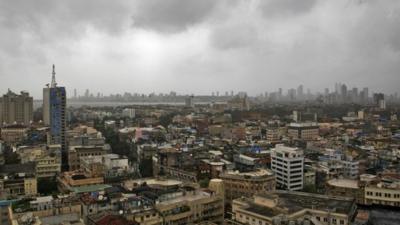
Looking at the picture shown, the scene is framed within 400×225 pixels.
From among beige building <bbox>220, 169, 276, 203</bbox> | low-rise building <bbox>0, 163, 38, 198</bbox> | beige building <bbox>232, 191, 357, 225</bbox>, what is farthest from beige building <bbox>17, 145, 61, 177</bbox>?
beige building <bbox>232, 191, 357, 225</bbox>

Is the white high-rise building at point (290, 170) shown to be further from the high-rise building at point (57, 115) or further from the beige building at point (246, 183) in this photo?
the high-rise building at point (57, 115)

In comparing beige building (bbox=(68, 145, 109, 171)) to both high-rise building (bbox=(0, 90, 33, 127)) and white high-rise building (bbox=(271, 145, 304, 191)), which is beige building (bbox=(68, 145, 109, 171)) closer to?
white high-rise building (bbox=(271, 145, 304, 191))

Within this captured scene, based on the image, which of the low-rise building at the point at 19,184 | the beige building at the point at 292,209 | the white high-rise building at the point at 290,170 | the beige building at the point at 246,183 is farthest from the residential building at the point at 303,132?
the low-rise building at the point at 19,184

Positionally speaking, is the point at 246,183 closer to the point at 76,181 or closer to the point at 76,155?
the point at 76,181

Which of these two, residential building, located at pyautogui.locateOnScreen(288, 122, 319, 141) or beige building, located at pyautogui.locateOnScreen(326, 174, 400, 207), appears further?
residential building, located at pyautogui.locateOnScreen(288, 122, 319, 141)

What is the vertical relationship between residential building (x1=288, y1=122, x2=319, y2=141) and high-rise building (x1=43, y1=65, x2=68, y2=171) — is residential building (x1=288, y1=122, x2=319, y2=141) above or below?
below

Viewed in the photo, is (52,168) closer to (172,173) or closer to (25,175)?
(25,175)
